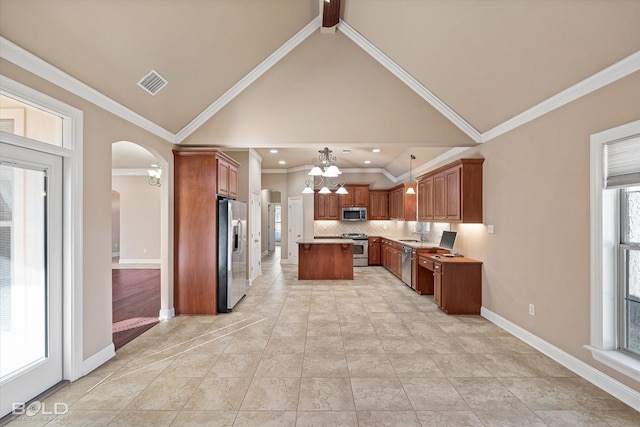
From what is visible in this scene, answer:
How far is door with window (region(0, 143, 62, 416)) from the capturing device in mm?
2246

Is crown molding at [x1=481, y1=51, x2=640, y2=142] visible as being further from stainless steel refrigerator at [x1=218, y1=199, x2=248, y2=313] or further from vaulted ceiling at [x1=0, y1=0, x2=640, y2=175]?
stainless steel refrigerator at [x1=218, y1=199, x2=248, y2=313]

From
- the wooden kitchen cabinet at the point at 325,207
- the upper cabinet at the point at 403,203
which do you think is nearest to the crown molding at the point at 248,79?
the upper cabinet at the point at 403,203

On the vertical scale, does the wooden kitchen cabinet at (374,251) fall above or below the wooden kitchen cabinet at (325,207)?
below

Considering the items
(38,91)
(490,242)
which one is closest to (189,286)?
(38,91)

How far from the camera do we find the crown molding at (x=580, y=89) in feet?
7.61

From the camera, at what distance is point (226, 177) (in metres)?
4.86

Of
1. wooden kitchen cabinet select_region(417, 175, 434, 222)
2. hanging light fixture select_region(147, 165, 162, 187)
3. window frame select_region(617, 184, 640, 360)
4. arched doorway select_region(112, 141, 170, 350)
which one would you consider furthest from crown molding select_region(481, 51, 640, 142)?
hanging light fixture select_region(147, 165, 162, 187)

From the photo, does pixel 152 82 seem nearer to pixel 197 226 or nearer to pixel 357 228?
pixel 197 226

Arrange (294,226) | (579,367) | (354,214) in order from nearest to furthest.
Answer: (579,367) → (354,214) → (294,226)

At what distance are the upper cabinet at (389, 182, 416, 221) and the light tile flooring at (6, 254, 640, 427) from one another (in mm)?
3717

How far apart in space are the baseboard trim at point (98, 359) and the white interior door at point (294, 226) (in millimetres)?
6407

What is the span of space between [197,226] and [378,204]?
20.6ft

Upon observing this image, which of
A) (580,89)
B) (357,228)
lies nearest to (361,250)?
(357,228)

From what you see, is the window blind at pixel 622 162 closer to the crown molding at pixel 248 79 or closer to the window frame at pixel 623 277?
the window frame at pixel 623 277
